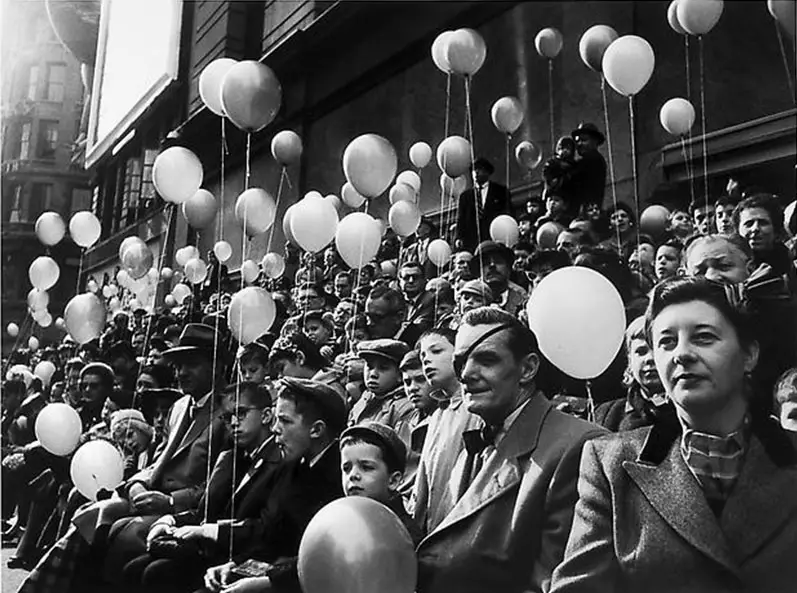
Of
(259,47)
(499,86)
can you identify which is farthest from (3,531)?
(499,86)

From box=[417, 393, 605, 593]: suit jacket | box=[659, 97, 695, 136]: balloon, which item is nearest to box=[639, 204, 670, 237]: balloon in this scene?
box=[659, 97, 695, 136]: balloon

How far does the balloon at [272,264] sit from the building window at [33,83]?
970 millimetres

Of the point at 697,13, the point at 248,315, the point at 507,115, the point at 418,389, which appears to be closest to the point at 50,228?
the point at 248,315

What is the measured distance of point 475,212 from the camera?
3748 millimetres

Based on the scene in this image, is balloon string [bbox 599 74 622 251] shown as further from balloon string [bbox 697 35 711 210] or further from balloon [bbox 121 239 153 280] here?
balloon [bbox 121 239 153 280]

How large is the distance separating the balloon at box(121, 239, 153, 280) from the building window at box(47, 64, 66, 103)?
670 millimetres

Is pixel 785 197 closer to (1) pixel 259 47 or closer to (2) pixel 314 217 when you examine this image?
(2) pixel 314 217

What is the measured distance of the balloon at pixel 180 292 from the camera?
3697mm

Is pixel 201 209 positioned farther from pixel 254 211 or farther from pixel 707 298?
pixel 707 298

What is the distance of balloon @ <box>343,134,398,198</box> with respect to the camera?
9.14 feet

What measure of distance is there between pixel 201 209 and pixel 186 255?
258 mm

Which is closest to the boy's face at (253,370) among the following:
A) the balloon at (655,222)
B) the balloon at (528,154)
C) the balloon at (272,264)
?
the balloon at (272,264)

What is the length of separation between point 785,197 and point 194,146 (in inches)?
82.4

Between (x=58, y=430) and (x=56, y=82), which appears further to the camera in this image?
(x=56, y=82)
